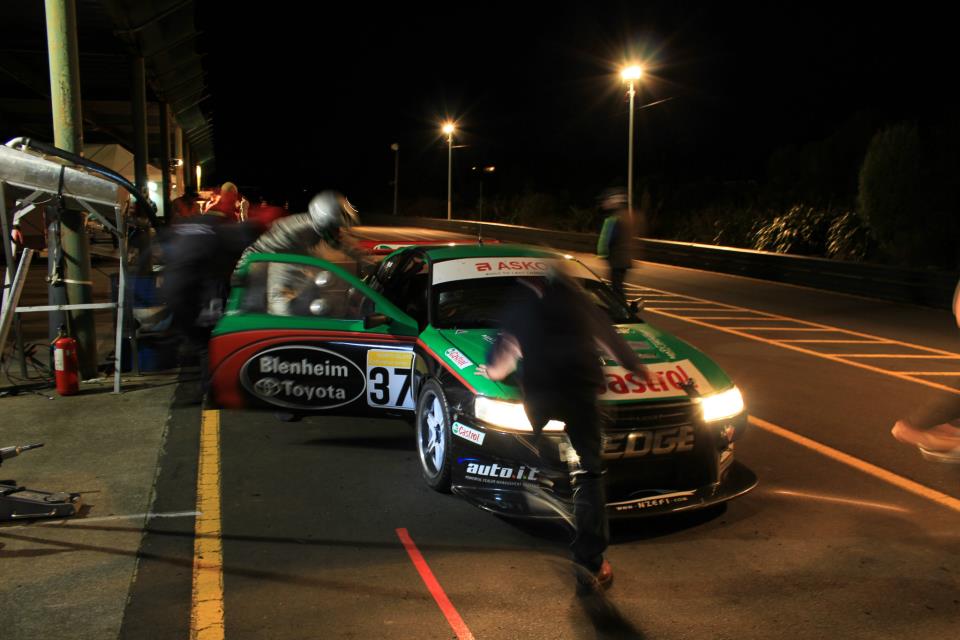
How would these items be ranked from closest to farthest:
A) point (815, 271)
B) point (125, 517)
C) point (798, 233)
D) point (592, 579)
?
point (592, 579)
point (125, 517)
point (815, 271)
point (798, 233)

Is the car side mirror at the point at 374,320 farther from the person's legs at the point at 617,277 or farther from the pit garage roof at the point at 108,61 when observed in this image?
the pit garage roof at the point at 108,61

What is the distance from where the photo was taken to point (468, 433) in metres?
5.07

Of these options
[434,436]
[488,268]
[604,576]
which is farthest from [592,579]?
[488,268]

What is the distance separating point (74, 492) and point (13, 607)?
1.67 metres

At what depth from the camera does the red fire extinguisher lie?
8.16 m

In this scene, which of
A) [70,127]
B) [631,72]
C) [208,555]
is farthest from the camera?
[631,72]

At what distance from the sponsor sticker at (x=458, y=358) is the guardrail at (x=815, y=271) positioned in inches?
468

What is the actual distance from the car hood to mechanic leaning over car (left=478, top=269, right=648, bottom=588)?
0.53 metres

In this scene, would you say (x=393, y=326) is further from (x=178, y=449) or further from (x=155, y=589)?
(x=155, y=589)

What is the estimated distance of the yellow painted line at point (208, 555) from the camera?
3881 mm

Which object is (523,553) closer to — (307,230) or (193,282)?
(193,282)

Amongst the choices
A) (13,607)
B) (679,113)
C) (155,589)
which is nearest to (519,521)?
(155,589)

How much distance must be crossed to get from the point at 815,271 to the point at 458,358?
14372mm

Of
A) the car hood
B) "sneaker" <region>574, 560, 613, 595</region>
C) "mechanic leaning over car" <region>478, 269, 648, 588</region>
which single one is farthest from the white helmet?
"sneaker" <region>574, 560, 613, 595</region>
